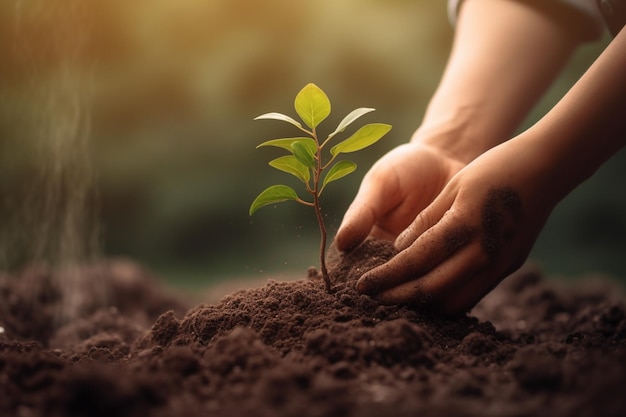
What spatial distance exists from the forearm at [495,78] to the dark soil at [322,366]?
1.51ft

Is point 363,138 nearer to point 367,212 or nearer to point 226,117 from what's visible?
point 367,212

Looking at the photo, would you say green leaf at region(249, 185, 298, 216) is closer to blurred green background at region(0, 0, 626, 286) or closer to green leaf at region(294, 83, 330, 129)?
green leaf at region(294, 83, 330, 129)

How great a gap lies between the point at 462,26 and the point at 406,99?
112cm

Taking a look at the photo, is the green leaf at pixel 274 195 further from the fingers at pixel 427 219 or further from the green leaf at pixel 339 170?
the fingers at pixel 427 219

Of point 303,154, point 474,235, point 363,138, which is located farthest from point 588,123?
point 303,154

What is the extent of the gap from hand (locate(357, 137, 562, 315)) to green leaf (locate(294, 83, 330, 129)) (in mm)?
275

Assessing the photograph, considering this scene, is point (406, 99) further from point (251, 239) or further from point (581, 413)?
point (581, 413)

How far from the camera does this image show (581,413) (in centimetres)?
55

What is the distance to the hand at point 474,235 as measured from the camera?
99 cm

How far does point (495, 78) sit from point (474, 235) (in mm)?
586

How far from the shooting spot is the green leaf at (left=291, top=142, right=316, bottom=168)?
956mm

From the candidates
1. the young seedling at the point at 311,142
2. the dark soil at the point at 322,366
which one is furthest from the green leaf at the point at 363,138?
the dark soil at the point at 322,366

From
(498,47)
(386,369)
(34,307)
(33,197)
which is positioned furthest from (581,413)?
(33,197)

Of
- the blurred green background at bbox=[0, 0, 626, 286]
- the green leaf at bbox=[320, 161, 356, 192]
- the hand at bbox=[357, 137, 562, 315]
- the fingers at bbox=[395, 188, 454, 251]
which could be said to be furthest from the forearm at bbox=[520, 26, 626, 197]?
the blurred green background at bbox=[0, 0, 626, 286]
